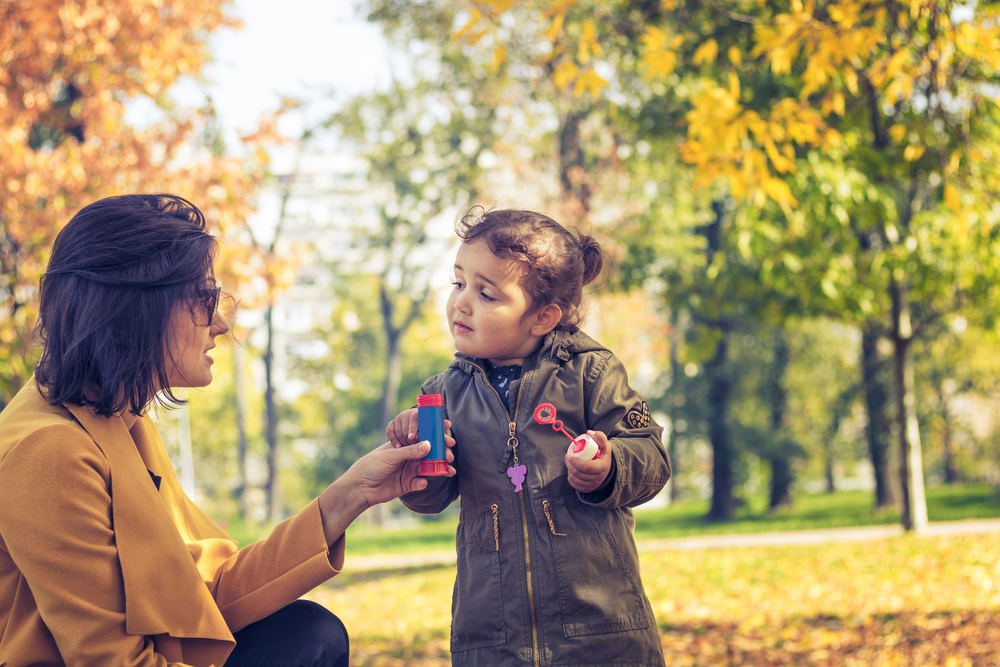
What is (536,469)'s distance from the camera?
227 cm

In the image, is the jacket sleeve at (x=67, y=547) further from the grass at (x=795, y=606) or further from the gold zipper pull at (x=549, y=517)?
the grass at (x=795, y=606)

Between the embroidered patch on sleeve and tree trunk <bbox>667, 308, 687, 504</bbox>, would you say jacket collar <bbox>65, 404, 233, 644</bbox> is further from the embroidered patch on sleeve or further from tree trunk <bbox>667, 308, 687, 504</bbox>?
tree trunk <bbox>667, 308, 687, 504</bbox>

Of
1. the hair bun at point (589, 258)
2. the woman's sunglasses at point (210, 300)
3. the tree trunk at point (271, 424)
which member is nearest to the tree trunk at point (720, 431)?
the tree trunk at point (271, 424)

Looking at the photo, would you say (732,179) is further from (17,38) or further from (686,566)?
(686,566)

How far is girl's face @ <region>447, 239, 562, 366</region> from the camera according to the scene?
237 cm

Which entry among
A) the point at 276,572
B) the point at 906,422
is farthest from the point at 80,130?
the point at 906,422

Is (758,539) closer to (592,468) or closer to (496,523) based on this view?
(496,523)

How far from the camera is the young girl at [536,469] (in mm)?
2180

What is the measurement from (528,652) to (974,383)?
2002cm

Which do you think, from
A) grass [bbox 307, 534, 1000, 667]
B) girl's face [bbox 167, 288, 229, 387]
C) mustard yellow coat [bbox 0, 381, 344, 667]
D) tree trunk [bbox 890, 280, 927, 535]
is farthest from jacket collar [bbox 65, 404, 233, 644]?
tree trunk [bbox 890, 280, 927, 535]

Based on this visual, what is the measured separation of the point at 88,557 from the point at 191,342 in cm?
59

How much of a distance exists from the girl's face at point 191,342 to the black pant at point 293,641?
0.68 m

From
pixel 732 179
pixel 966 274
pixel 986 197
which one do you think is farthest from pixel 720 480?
pixel 732 179

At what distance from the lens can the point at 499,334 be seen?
2393mm
